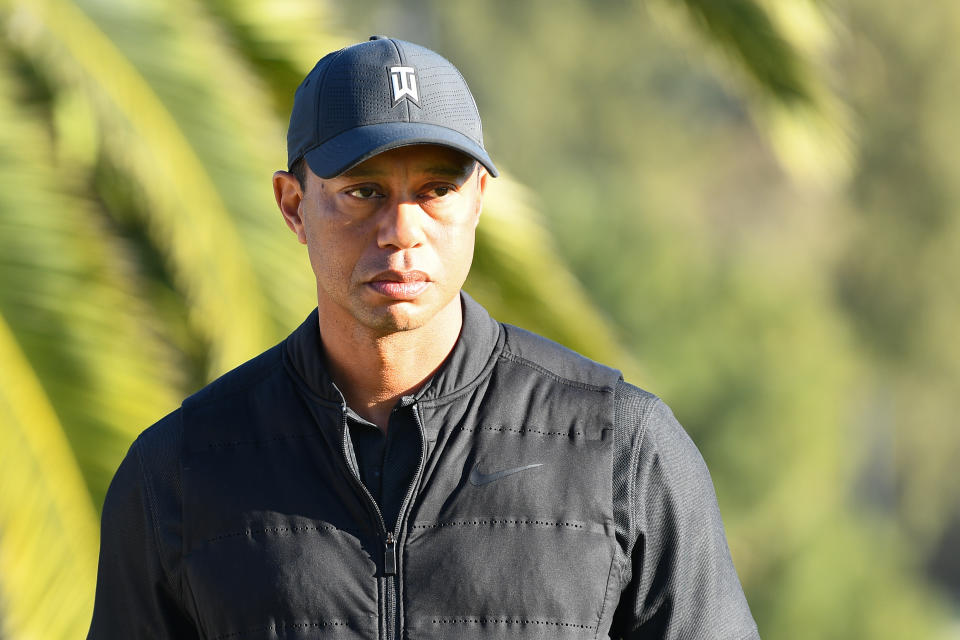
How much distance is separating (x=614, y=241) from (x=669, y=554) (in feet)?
60.2

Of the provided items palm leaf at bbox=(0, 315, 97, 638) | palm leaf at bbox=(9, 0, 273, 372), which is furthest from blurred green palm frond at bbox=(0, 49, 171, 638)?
palm leaf at bbox=(9, 0, 273, 372)

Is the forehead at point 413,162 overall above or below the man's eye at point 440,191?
above

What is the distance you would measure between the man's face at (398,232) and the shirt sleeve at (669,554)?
391mm

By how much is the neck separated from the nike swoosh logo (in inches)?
7.2

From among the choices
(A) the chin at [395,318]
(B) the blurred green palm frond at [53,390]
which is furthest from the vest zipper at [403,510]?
(B) the blurred green palm frond at [53,390]

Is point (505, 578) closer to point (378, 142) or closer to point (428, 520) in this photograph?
point (428, 520)

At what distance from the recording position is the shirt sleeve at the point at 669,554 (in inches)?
85.0

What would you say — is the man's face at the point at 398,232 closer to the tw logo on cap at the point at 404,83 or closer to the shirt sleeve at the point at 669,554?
the tw logo on cap at the point at 404,83

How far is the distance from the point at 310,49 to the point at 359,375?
274 centimetres

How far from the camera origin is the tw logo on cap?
7.11ft

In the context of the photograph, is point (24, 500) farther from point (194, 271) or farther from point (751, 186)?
point (751, 186)

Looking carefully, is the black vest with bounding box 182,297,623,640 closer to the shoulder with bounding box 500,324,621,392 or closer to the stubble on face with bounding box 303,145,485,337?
the shoulder with bounding box 500,324,621,392

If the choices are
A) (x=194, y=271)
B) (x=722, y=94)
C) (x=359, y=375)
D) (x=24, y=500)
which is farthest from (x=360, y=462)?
(x=722, y=94)

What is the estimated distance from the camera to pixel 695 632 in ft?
7.09
